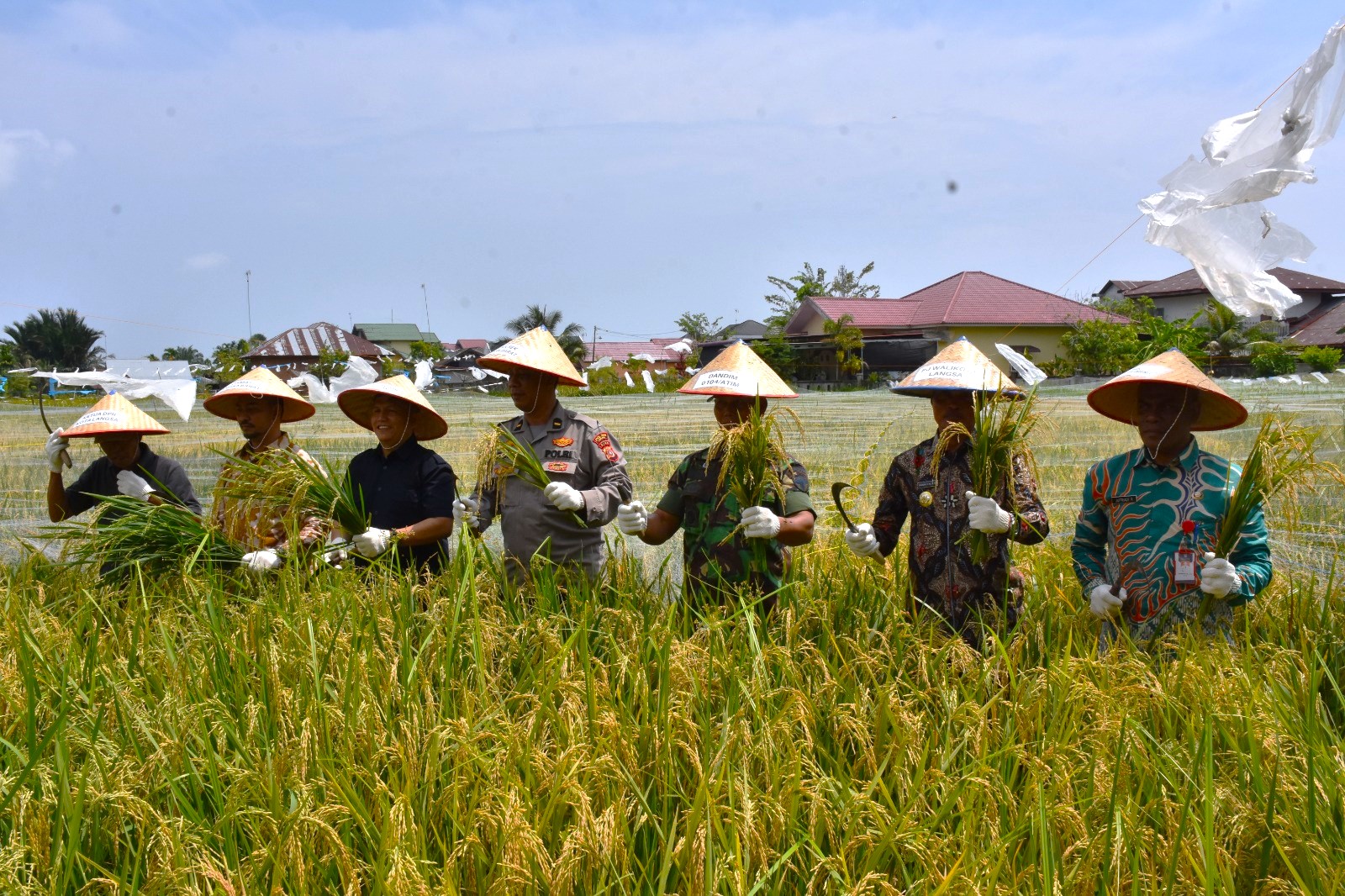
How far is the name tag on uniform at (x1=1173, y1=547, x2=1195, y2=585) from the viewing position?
2916 millimetres

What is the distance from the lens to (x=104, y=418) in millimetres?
4371

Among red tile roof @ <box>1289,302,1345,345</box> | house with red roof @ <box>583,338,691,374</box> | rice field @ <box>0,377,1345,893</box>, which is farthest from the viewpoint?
house with red roof @ <box>583,338,691,374</box>

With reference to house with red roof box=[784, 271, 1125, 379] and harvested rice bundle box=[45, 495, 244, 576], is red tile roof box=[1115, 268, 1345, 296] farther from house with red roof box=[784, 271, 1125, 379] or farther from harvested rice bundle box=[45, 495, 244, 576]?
harvested rice bundle box=[45, 495, 244, 576]

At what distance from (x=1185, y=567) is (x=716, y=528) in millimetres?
1394

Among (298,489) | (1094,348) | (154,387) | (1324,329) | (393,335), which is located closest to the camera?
(298,489)

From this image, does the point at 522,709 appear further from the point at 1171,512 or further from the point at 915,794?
the point at 1171,512

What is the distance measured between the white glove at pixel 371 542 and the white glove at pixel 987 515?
1.88 meters

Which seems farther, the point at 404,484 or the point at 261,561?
the point at 404,484

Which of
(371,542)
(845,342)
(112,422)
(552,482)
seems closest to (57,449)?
(112,422)

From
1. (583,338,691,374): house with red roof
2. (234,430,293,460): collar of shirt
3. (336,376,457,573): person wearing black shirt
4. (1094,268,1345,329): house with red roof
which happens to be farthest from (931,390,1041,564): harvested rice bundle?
(583,338,691,374): house with red roof

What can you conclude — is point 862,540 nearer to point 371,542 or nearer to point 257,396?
point 371,542

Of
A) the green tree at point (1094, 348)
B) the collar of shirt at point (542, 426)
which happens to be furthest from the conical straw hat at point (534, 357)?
the green tree at point (1094, 348)

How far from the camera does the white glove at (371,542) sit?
11.4 ft

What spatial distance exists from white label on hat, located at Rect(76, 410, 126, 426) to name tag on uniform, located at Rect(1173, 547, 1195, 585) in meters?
3.95
